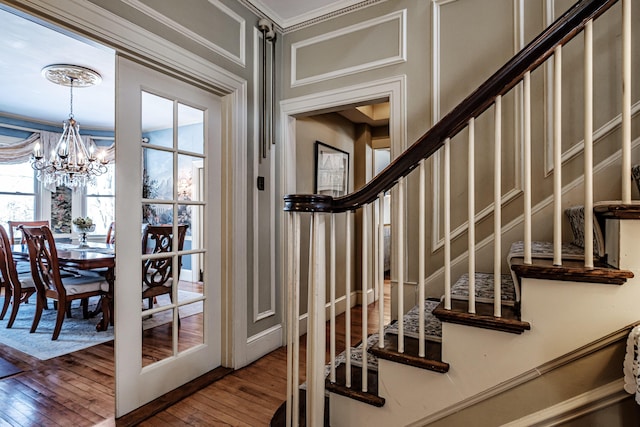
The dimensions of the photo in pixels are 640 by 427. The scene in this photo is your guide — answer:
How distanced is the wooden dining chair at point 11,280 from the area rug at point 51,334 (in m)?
0.18

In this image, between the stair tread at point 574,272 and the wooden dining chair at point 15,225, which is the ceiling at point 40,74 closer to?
the wooden dining chair at point 15,225

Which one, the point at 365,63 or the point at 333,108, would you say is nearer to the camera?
the point at 365,63

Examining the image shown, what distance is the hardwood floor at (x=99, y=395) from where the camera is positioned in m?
1.80

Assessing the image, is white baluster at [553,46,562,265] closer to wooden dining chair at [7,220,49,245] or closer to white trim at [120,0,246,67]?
white trim at [120,0,246,67]

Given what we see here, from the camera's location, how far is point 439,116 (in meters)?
2.16

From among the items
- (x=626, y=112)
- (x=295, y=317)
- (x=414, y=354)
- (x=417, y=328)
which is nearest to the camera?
(x=626, y=112)

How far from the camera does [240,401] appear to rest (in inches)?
77.9

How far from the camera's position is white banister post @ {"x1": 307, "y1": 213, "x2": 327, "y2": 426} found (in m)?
1.39

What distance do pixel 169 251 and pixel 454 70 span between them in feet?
7.18

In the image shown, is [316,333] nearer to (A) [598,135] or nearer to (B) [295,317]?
(B) [295,317]

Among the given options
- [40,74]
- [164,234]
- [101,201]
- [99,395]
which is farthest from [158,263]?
[101,201]

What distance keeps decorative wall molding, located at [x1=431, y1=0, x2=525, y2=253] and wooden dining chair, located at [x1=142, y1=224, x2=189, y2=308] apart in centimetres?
169

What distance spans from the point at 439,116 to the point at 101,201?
247 inches

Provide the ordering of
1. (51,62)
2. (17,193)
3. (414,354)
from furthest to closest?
(17,193) → (51,62) → (414,354)
